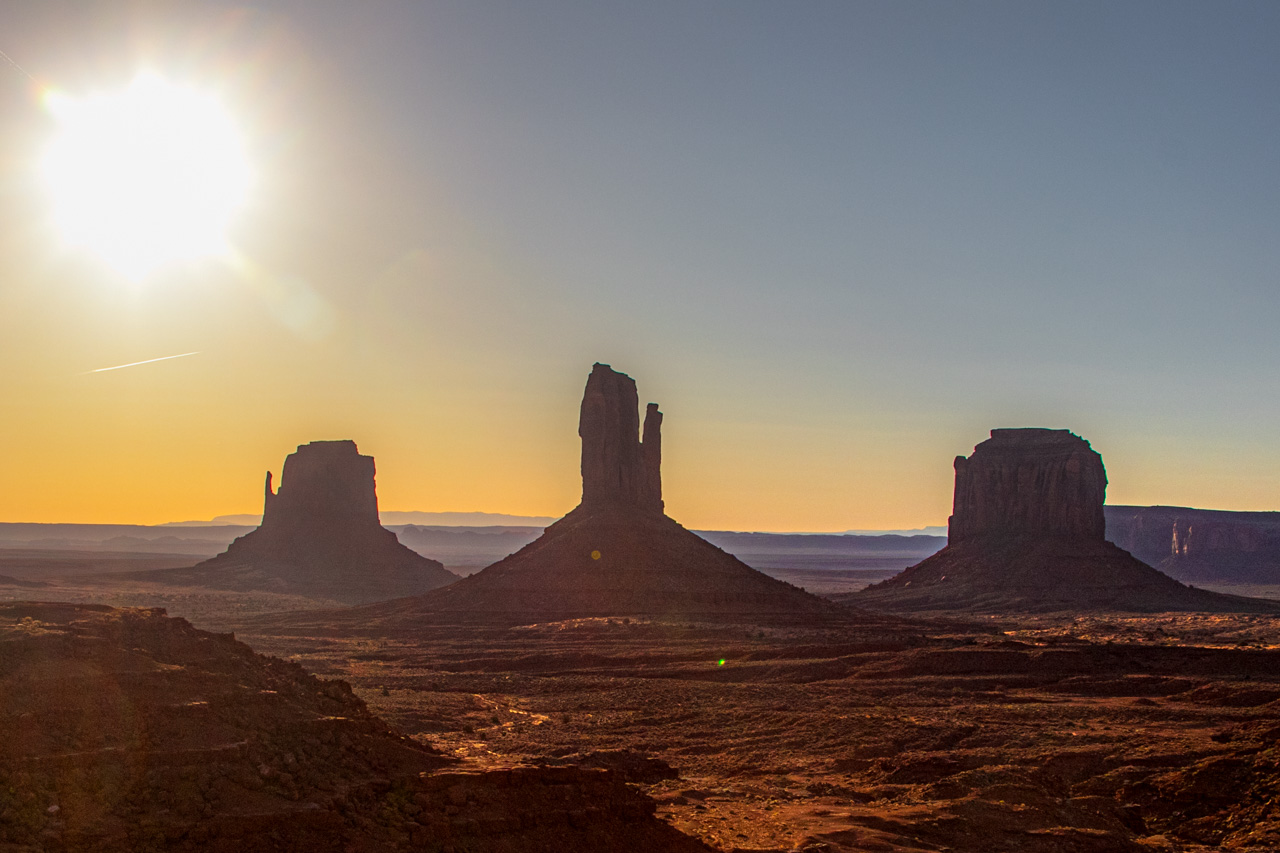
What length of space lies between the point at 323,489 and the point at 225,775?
→ 95.7m

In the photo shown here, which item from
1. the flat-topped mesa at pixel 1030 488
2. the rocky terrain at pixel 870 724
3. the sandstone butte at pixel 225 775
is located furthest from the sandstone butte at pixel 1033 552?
the sandstone butte at pixel 225 775

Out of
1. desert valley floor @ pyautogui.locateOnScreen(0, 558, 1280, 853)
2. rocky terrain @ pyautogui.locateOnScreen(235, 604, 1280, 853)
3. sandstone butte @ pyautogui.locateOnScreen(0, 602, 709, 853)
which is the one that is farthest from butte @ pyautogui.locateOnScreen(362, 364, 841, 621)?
sandstone butte @ pyautogui.locateOnScreen(0, 602, 709, 853)

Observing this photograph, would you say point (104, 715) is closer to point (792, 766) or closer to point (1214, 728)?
point (792, 766)

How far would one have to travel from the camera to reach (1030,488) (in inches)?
4126

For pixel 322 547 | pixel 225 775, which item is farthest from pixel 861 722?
pixel 322 547

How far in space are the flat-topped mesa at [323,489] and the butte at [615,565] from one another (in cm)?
3500

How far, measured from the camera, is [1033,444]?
109 m

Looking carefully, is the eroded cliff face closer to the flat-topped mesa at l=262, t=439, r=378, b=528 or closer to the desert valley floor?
the flat-topped mesa at l=262, t=439, r=378, b=528

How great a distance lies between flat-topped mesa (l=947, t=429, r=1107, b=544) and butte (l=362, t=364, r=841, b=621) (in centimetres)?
4279

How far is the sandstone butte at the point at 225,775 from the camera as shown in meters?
13.1

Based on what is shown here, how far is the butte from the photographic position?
6538cm

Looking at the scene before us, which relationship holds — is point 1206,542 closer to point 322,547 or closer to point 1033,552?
point 1033,552

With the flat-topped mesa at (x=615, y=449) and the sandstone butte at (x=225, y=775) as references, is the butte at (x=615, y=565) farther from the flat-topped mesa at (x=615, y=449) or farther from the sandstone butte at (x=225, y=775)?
the sandstone butte at (x=225, y=775)

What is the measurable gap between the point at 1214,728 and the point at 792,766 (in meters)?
12.1
